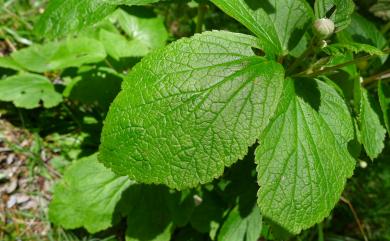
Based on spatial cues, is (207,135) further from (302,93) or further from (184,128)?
(302,93)

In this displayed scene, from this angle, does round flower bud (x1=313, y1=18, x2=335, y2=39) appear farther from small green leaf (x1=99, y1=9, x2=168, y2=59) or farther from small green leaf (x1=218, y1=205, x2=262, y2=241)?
small green leaf (x1=99, y1=9, x2=168, y2=59)

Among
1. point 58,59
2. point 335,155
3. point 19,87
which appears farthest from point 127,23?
point 335,155

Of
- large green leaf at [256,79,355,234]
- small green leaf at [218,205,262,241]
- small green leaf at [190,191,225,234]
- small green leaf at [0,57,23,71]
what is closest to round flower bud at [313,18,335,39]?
large green leaf at [256,79,355,234]

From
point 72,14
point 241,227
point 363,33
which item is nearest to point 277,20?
point 363,33

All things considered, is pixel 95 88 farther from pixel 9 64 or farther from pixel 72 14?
pixel 72 14

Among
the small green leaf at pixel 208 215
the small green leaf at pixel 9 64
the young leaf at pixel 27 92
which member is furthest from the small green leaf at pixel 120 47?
the small green leaf at pixel 208 215

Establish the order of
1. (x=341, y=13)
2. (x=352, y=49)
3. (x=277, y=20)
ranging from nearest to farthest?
1. (x=352, y=49)
2. (x=341, y=13)
3. (x=277, y=20)
